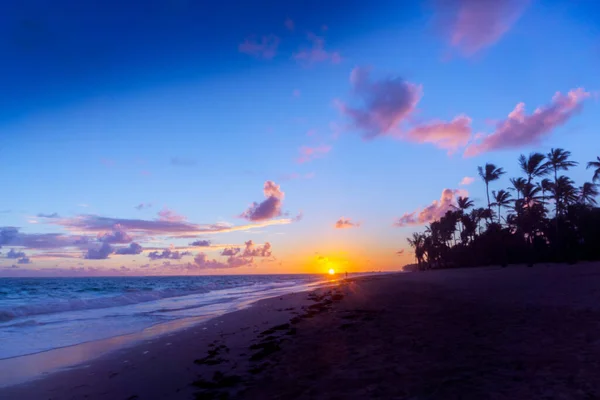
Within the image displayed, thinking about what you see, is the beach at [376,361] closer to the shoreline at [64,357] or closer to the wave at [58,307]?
the shoreline at [64,357]

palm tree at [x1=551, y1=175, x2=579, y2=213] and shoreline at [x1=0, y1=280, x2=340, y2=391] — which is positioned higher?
palm tree at [x1=551, y1=175, x2=579, y2=213]

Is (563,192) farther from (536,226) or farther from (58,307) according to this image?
(58,307)

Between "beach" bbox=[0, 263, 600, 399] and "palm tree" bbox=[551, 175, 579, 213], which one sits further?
"palm tree" bbox=[551, 175, 579, 213]

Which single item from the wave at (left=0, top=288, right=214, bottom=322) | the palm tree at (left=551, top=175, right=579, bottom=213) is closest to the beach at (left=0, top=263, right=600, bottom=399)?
the wave at (left=0, top=288, right=214, bottom=322)

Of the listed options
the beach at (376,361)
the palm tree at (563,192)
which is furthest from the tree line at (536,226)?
the beach at (376,361)

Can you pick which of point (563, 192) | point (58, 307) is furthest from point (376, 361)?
point (563, 192)

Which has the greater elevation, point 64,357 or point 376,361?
point 376,361

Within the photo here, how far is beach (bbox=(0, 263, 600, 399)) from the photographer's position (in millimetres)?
5914

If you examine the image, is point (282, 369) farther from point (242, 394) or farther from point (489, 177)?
point (489, 177)

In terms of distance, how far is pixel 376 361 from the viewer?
763cm

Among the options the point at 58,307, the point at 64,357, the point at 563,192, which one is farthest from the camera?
the point at 563,192

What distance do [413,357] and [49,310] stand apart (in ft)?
102

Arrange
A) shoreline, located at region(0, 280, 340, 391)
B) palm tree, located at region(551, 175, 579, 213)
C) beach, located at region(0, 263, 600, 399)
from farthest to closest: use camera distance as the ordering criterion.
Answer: palm tree, located at region(551, 175, 579, 213)
shoreline, located at region(0, 280, 340, 391)
beach, located at region(0, 263, 600, 399)

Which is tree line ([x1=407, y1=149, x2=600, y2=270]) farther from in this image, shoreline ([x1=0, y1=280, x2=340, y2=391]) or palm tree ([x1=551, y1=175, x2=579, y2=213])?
shoreline ([x1=0, y1=280, x2=340, y2=391])
